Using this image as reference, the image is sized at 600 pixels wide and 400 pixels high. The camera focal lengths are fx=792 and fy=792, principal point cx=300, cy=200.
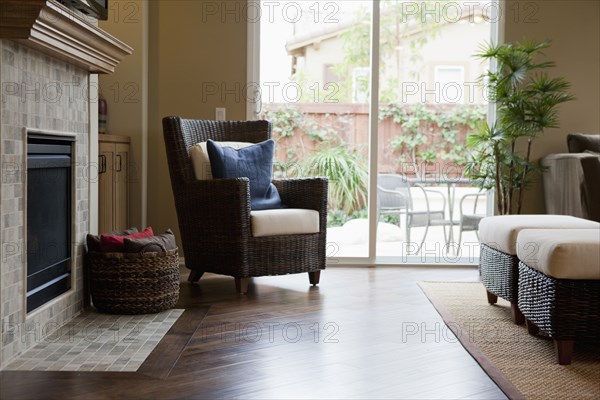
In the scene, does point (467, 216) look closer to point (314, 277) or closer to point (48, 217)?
point (314, 277)

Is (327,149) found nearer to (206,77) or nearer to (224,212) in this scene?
(206,77)

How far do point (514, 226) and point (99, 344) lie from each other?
1.89m

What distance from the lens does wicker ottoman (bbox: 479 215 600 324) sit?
357cm

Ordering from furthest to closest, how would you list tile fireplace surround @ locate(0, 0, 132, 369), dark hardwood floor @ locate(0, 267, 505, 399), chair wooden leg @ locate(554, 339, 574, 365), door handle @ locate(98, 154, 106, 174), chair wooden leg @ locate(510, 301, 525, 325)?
door handle @ locate(98, 154, 106, 174) < chair wooden leg @ locate(510, 301, 525, 325) < chair wooden leg @ locate(554, 339, 574, 365) < tile fireplace surround @ locate(0, 0, 132, 369) < dark hardwood floor @ locate(0, 267, 505, 399)

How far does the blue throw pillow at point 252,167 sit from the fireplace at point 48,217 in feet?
3.70

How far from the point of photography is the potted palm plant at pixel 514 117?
17.1 feet

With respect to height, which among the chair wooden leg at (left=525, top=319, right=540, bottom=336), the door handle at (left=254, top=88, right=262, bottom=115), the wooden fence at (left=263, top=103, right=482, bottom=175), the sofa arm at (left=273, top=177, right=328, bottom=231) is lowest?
the chair wooden leg at (left=525, top=319, right=540, bottom=336)

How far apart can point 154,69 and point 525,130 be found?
2.58 metres

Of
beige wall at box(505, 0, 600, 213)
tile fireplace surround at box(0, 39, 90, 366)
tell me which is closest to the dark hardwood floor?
tile fireplace surround at box(0, 39, 90, 366)

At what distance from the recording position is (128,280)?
3.69m

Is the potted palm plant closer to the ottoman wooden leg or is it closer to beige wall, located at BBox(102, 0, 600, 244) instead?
beige wall, located at BBox(102, 0, 600, 244)

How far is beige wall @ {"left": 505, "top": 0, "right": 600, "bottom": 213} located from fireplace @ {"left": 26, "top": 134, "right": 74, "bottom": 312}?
3.41 metres

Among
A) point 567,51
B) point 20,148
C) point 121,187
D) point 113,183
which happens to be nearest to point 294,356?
point 20,148

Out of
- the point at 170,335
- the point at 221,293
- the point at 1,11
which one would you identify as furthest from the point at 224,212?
the point at 1,11
